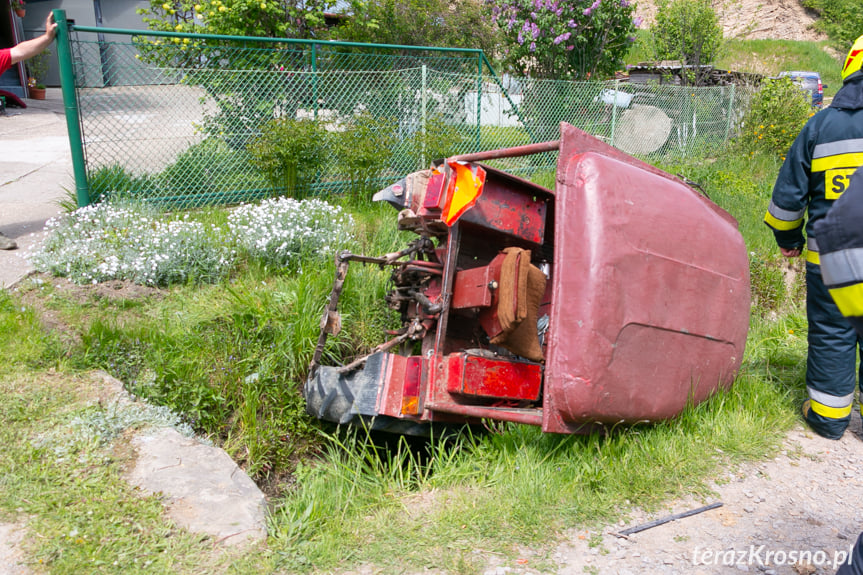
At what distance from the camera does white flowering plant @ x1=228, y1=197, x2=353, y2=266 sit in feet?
17.0

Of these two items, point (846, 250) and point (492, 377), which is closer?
point (846, 250)

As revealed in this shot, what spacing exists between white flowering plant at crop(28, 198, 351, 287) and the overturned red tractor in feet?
4.89

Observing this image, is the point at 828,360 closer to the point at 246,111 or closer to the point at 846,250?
the point at 846,250

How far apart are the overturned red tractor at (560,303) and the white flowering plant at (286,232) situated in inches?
55.5

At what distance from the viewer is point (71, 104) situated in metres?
5.57

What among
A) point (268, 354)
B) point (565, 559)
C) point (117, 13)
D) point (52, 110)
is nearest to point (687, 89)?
point (268, 354)

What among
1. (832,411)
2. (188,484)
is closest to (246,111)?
(188,484)

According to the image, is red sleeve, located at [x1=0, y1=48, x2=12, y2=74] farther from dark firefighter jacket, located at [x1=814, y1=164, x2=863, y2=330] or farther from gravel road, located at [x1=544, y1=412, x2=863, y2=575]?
dark firefighter jacket, located at [x1=814, y1=164, x2=863, y2=330]

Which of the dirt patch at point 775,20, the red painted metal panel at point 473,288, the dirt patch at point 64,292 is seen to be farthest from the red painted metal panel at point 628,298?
the dirt patch at point 775,20

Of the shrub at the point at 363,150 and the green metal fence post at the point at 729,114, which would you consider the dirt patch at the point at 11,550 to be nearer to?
the shrub at the point at 363,150

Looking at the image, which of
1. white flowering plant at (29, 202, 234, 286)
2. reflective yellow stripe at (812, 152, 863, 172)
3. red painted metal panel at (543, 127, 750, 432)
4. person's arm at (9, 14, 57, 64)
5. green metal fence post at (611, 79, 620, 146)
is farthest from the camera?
green metal fence post at (611, 79, 620, 146)

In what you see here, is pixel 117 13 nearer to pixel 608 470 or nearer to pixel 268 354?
pixel 268 354

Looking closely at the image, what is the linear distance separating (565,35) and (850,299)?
30.9 feet

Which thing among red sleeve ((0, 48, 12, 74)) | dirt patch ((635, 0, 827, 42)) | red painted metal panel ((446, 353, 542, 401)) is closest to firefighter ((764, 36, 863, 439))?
red painted metal panel ((446, 353, 542, 401))
